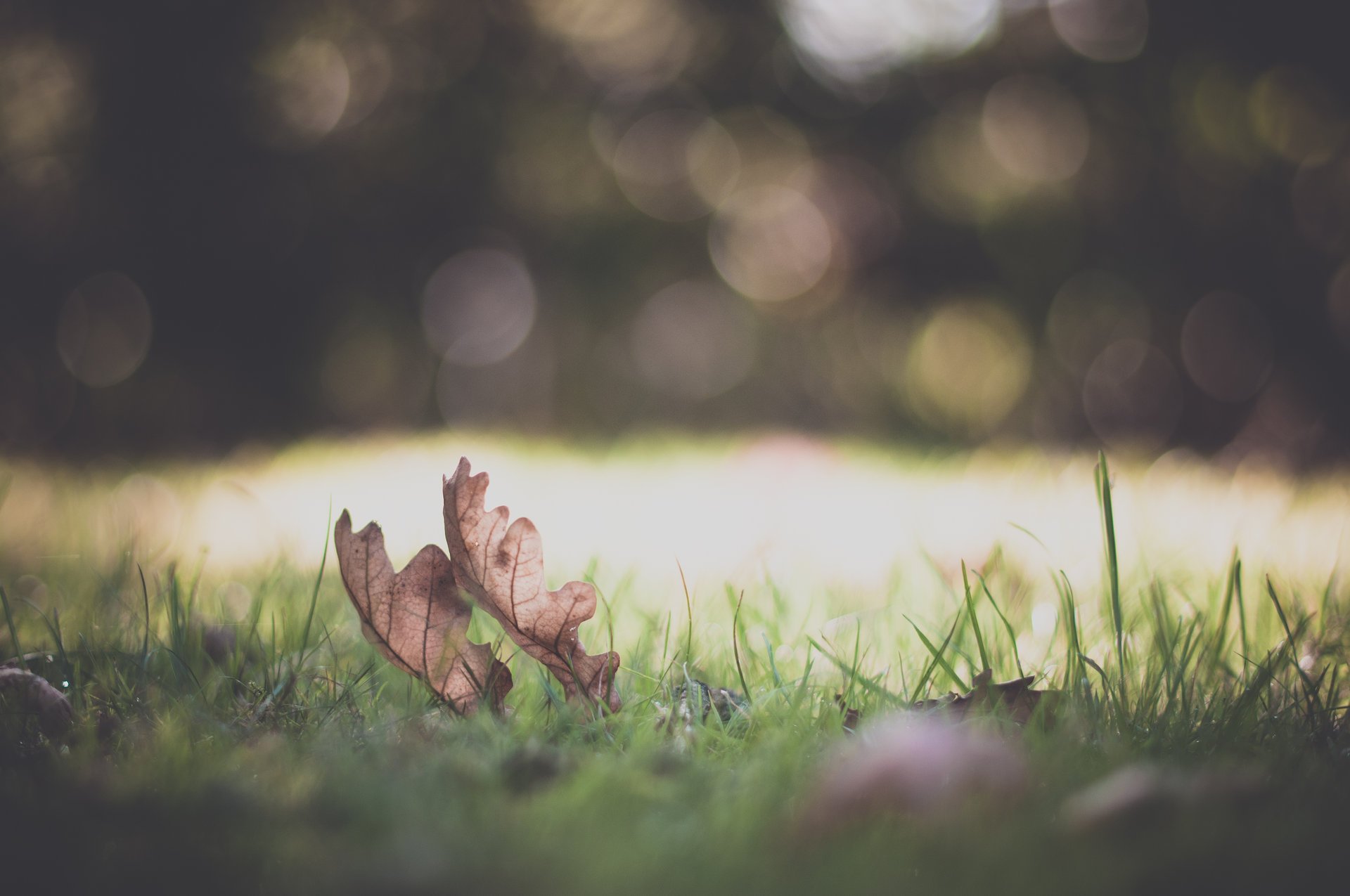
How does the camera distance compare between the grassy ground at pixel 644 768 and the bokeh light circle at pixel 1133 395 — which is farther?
the bokeh light circle at pixel 1133 395

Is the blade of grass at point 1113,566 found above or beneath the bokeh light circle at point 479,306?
beneath

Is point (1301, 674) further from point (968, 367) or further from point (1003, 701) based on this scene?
point (968, 367)

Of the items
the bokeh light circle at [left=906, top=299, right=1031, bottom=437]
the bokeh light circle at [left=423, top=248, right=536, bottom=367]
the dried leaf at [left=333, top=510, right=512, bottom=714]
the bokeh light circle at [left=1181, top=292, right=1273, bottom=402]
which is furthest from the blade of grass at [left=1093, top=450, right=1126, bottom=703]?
the bokeh light circle at [left=423, top=248, right=536, bottom=367]

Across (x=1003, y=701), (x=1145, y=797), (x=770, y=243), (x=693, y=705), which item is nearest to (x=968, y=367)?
(x=770, y=243)

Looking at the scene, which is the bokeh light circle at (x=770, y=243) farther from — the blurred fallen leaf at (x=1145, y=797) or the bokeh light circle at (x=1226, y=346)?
the blurred fallen leaf at (x=1145, y=797)

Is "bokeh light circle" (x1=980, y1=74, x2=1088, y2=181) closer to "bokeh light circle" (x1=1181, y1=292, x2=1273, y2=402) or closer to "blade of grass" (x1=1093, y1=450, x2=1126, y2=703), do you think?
"bokeh light circle" (x1=1181, y1=292, x2=1273, y2=402)

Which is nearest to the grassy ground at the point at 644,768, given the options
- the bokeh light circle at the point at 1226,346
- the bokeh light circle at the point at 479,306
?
the bokeh light circle at the point at 1226,346

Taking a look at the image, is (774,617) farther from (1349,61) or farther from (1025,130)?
(1025,130)
